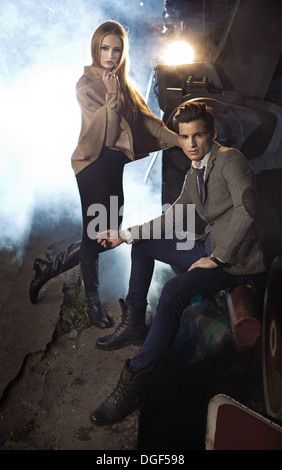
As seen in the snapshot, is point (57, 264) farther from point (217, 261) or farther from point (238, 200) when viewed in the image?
point (238, 200)

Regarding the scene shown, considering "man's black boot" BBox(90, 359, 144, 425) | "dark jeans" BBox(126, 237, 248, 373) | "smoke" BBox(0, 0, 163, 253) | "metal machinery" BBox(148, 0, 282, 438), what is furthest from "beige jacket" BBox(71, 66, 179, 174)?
"smoke" BBox(0, 0, 163, 253)

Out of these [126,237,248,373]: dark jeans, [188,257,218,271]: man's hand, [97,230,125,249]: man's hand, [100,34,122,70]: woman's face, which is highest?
[100,34,122,70]: woman's face

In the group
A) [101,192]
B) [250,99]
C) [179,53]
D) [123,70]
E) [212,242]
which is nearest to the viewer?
[212,242]

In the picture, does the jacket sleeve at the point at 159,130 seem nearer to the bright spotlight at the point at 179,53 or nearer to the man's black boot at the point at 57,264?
the bright spotlight at the point at 179,53

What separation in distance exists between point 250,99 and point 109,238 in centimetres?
196

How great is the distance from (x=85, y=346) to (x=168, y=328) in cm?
116

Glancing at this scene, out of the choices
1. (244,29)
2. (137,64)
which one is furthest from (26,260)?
(137,64)

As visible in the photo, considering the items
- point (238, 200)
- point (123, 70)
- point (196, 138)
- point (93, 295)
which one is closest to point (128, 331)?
point (93, 295)

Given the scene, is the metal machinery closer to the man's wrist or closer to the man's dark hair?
the man's wrist

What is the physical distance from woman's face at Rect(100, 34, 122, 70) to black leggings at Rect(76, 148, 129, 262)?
0.68m

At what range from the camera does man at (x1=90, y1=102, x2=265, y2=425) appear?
7.59ft

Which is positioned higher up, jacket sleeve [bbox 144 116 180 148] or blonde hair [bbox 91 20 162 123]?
blonde hair [bbox 91 20 162 123]

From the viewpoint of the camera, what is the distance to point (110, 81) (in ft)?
9.28

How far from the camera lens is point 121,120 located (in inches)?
118
